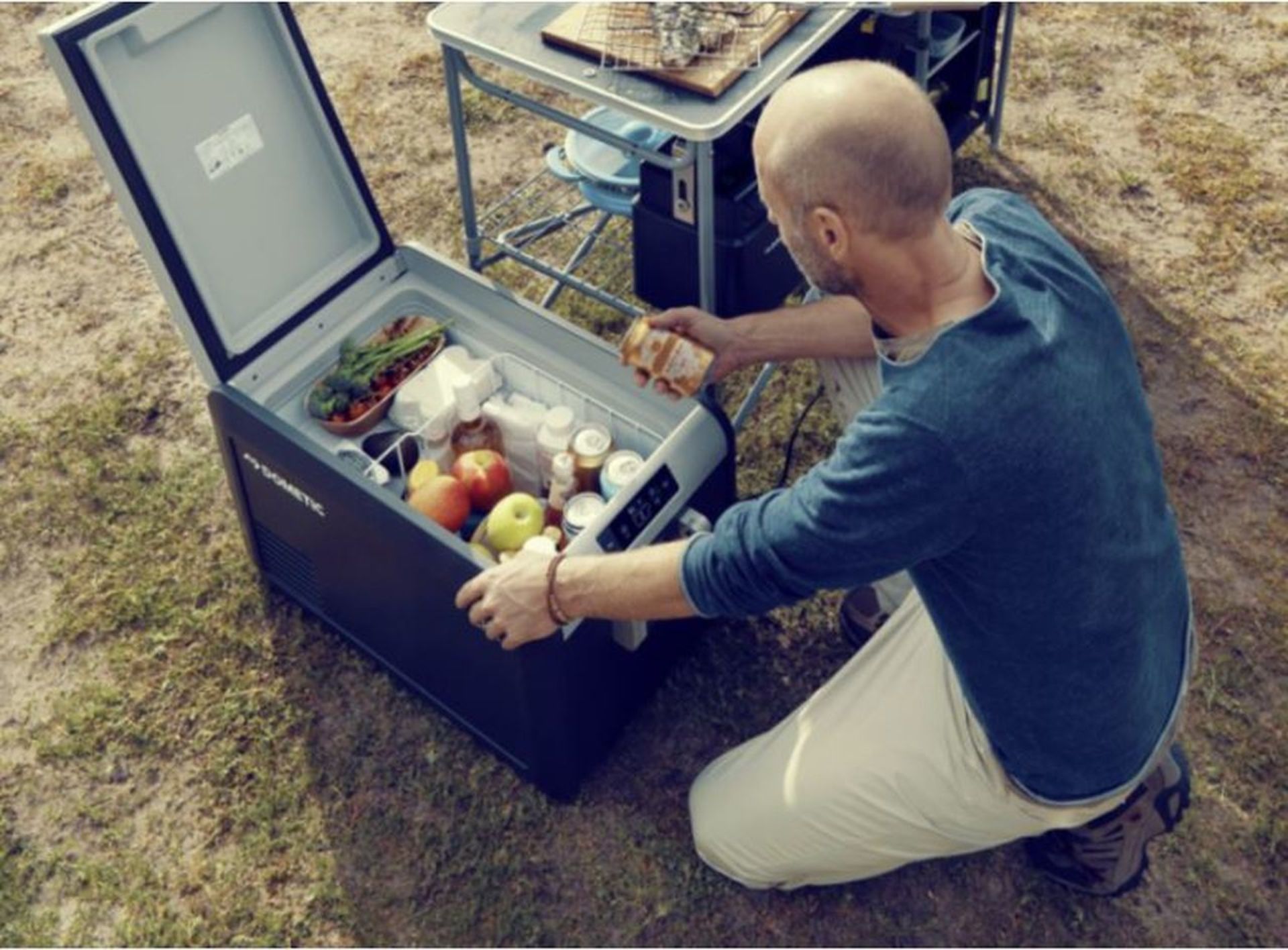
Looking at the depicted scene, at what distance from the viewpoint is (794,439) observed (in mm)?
3574

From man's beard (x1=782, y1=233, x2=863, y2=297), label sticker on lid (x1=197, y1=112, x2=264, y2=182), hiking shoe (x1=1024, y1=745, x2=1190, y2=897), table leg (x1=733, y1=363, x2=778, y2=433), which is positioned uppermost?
man's beard (x1=782, y1=233, x2=863, y2=297)

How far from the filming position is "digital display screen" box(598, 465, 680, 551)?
8.40ft

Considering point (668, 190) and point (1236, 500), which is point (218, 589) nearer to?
point (668, 190)

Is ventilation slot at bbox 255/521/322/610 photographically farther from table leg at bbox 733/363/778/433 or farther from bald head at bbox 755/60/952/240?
bald head at bbox 755/60/952/240

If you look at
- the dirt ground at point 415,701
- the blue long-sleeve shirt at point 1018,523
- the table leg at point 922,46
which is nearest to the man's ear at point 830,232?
the blue long-sleeve shirt at point 1018,523

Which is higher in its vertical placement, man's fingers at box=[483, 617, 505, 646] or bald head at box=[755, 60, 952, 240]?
bald head at box=[755, 60, 952, 240]

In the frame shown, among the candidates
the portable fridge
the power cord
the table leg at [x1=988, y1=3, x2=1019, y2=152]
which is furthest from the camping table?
the table leg at [x1=988, y1=3, x2=1019, y2=152]

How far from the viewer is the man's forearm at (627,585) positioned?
2.25 m

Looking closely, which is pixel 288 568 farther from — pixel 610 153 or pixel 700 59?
pixel 700 59

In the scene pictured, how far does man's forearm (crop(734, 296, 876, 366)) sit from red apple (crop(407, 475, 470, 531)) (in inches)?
28.5

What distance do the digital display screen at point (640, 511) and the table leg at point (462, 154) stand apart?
4.94ft

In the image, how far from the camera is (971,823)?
249 centimetres

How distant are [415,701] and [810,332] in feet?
4.53

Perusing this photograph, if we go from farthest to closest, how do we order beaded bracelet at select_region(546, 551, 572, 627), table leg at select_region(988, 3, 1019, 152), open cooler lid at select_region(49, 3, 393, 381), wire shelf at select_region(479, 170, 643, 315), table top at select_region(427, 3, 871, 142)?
1. table leg at select_region(988, 3, 1019, 152)
2. wire shelf at select_region(479, 170, 643, 315)
3. table top at select_region(427, 3, 871, 142)
4. open cooler lid at select_region(49, 3, 393, 381)
5. beaded bracelet at select_region(546, 551, 572, 627)
